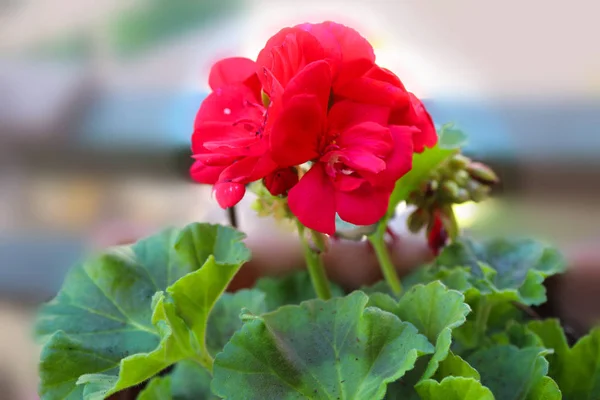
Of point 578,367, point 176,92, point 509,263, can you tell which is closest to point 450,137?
point 509,263

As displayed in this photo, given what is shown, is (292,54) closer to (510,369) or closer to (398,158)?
(398,158)

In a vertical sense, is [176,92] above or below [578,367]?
above

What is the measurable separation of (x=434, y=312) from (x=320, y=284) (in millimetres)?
129

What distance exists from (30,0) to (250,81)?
4.31 ft

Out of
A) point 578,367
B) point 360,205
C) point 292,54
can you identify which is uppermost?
point 292,54

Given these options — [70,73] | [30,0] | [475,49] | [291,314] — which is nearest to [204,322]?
[291,314]

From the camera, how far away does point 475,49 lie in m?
1.41

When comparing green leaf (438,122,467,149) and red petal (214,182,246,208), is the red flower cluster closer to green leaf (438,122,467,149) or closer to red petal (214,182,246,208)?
red petal (214,182,246,208)

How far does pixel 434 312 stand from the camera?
54 centimetres

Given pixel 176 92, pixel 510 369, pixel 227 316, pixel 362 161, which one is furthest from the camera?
pixel 176 92

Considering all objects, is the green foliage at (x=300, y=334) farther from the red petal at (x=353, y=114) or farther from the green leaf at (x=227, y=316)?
the red petal at (x=353, y=114)

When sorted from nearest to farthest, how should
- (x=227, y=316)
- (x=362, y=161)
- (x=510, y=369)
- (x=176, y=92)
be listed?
1. (x=362, y=161)
2. (x=510, y=369)
3. (x=227, y=316)
4. (x=176, y=92)

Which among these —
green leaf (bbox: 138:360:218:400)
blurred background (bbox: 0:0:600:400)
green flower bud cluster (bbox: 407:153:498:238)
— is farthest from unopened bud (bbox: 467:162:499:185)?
blurred background (bbox: 0:0:600:400)

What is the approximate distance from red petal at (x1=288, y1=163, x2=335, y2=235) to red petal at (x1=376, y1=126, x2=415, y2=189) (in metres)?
0.04
